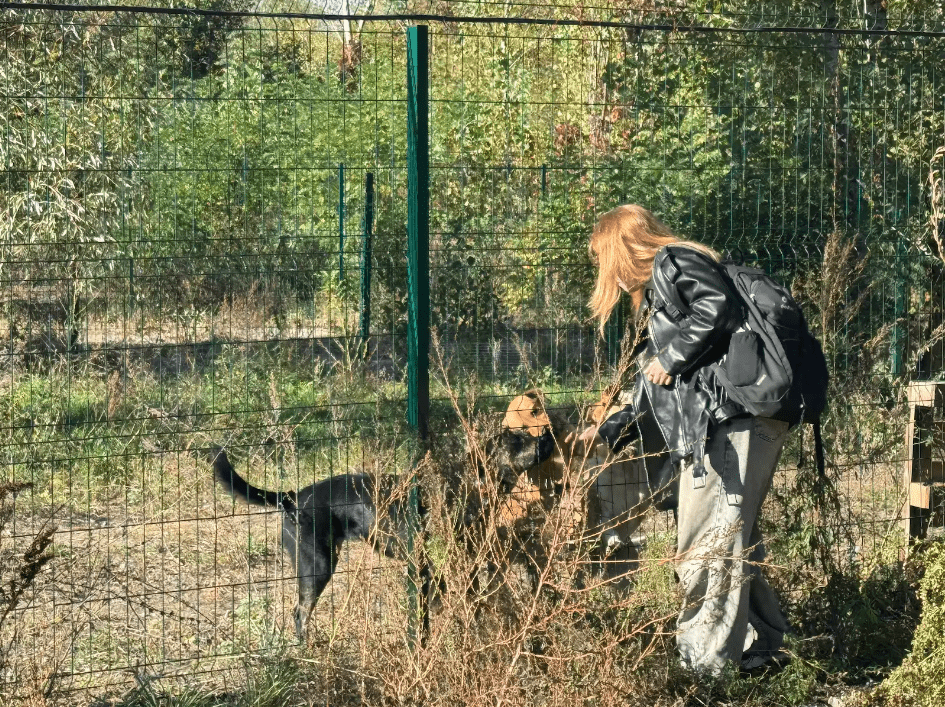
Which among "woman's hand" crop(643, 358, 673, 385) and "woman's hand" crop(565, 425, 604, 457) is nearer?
"woman's hand" crop(565, 425, 604, 457)

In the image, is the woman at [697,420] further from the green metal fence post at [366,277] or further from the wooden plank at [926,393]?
the wooden plank at [926,393]

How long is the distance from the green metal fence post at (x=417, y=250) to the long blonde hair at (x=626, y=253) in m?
0.73

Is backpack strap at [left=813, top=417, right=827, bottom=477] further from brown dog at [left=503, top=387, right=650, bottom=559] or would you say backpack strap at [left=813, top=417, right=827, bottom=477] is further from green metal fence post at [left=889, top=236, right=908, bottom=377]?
green metal fence post at [left=889, top=236, right=908, bottom=377]

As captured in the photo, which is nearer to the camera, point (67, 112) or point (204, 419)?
point (204, 419)

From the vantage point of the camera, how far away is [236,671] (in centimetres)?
496

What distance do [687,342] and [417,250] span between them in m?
1.18

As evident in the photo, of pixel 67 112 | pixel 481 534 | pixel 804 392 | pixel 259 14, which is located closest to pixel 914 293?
pixel 804 392

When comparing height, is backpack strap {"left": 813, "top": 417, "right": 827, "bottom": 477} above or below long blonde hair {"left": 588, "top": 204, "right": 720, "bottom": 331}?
below

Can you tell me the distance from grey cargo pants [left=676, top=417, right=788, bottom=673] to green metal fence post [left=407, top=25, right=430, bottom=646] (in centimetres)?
110

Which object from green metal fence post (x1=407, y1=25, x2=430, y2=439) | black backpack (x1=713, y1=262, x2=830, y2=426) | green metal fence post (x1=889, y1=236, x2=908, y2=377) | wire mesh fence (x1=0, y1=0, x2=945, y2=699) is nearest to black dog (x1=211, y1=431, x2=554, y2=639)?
wire mesh fence (x1=0, y1=0, x2=945, y2=699)

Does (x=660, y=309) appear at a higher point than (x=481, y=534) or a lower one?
higher

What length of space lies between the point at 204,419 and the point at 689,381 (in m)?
3.47

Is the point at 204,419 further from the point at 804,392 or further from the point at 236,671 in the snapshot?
the point at 804,392

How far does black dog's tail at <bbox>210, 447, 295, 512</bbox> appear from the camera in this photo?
16.5 feet
